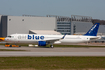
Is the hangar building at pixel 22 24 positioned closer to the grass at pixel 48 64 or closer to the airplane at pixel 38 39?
the airplane at pixel 38 39

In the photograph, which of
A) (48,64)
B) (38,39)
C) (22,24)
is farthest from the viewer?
(22,24)

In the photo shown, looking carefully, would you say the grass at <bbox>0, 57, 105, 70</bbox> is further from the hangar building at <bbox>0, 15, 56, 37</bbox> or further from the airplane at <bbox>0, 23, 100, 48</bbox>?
the hangar building at <bbox>0, 15, 56, 37</bbox>

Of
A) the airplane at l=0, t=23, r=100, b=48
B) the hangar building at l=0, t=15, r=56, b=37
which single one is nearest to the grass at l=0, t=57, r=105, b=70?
the airplane at l=0, t=23, r=100, b=48

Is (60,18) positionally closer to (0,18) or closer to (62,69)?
(0,18)

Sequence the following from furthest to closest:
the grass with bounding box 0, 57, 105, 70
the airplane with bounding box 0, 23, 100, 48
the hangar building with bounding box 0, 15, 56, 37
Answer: the hangar building with bounding box 0, 15, 56, 37, the airplane with bounding box 0, 23, 100, 48, the grass with bounding box 0, 57, 105, 70

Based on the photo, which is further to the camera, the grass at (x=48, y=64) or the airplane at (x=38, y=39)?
the airplane at (x=38, y=39)

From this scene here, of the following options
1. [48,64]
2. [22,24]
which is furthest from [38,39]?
[22,24]

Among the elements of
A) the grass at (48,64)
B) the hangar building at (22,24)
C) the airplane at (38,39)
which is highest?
the hangar building at (22,24)

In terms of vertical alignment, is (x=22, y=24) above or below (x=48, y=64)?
above

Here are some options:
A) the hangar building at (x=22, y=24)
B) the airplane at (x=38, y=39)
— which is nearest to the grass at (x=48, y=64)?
the airplane at (x=38, y=39)

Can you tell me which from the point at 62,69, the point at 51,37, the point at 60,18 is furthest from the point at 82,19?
the point at 62,69

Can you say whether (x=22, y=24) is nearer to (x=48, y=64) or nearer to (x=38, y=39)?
(x=38, y=39)

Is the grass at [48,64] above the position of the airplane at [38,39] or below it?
below

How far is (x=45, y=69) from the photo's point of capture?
49.8 feet
